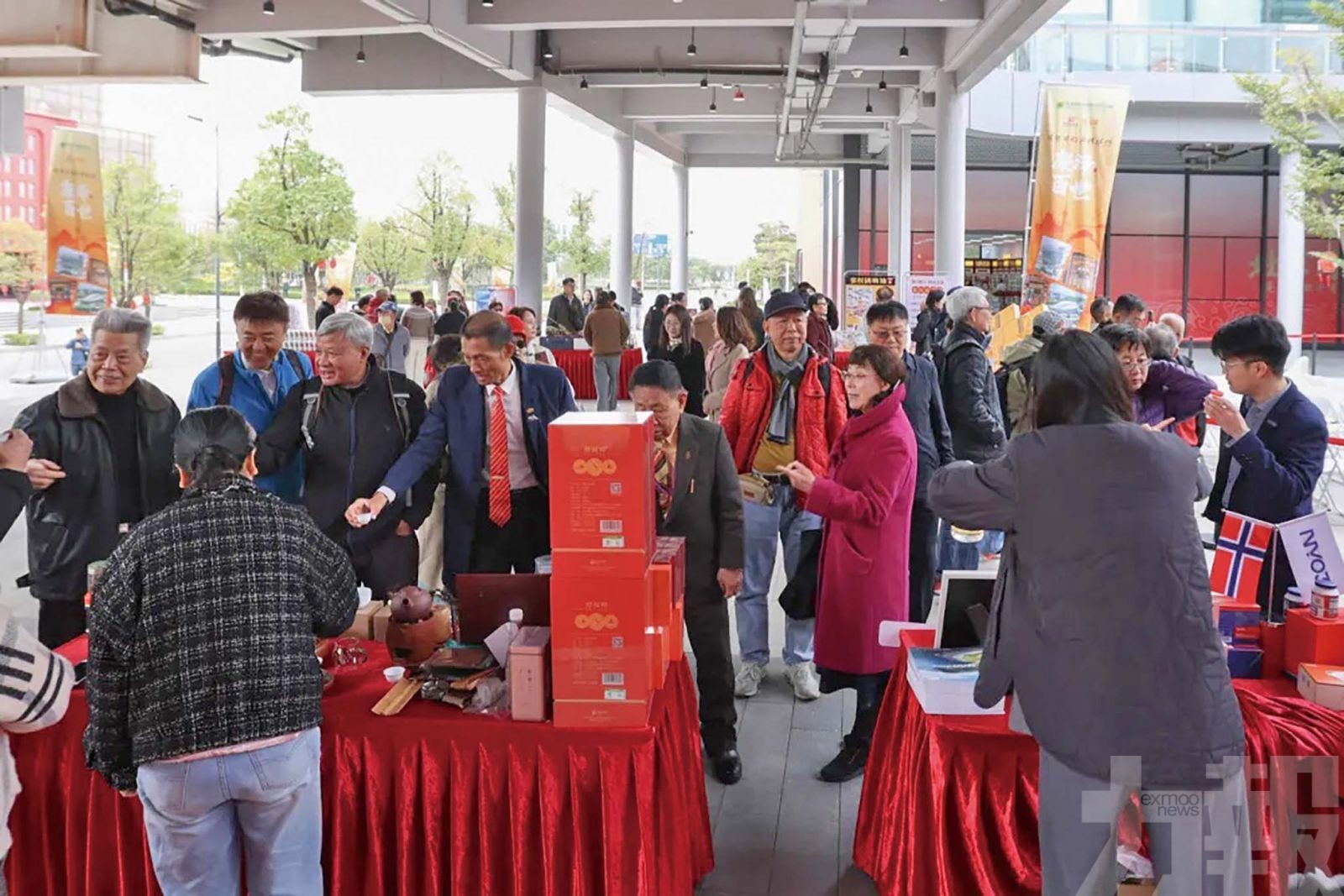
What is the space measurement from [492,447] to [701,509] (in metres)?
0.76

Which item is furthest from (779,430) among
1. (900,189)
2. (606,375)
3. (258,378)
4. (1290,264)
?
(1290,264)

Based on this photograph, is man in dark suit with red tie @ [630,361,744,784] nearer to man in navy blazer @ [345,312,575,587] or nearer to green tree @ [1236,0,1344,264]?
man in navy blazer @ [345,312,575,587]

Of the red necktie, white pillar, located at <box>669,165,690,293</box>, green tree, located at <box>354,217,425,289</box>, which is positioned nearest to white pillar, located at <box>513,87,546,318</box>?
the red necktie

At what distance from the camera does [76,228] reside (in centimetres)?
1379

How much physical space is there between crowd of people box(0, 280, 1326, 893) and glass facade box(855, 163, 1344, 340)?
19.6m

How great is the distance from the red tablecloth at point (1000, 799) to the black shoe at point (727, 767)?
1.12 metres

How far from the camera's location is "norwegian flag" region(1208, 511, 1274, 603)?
9.59ft

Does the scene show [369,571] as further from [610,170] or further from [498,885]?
[610,170]

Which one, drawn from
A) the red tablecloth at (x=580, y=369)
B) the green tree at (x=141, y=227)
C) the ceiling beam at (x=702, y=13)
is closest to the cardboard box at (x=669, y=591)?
the ceiling beam at (x=702, y=13)

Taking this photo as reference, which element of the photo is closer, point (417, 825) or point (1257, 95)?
point (417, 825)

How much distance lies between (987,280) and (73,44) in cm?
938

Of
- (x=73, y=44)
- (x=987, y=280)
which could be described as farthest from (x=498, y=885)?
(x=987, y=280)

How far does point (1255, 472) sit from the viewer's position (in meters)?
3.26

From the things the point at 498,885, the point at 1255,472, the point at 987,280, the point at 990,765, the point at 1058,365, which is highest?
the point at 987,280
